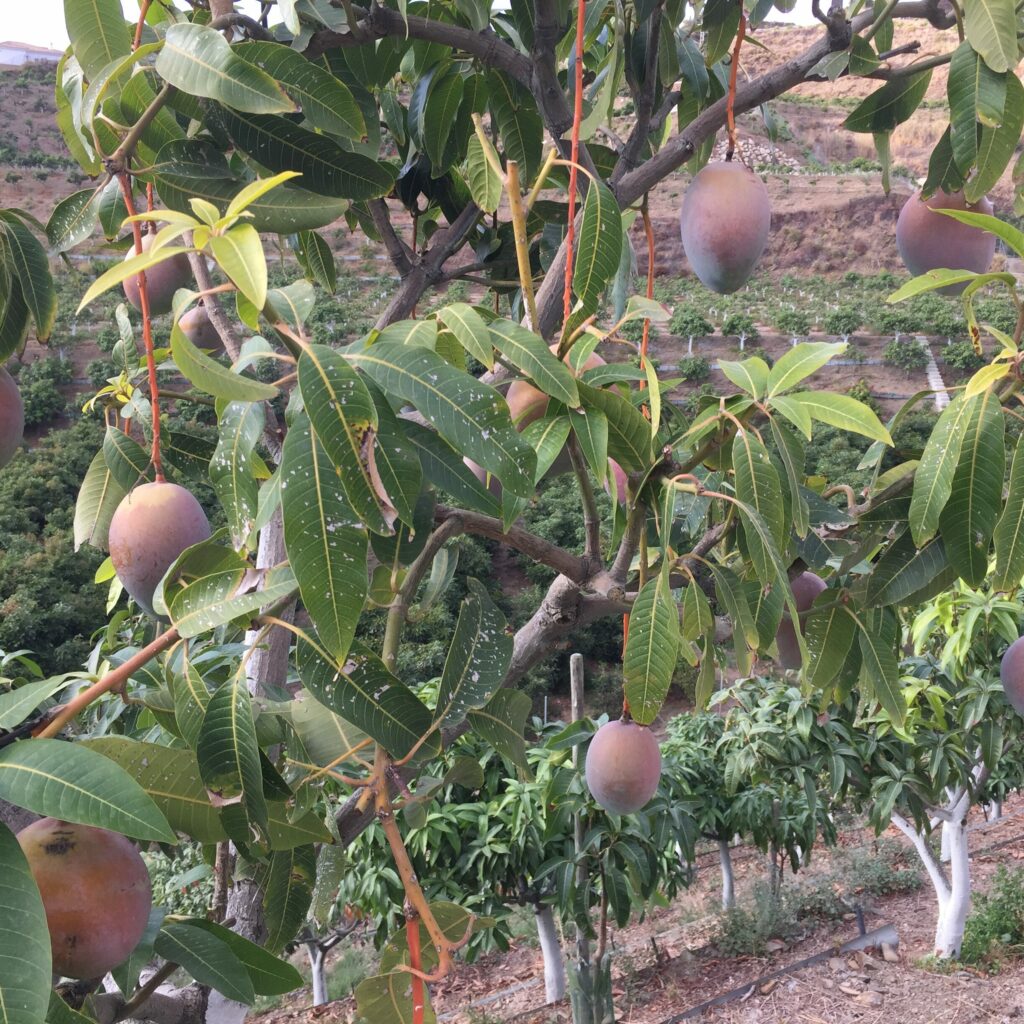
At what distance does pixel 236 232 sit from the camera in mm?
495

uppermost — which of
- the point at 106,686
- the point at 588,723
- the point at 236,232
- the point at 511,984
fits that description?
the point at 236,232

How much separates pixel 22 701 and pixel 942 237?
1.14 metres

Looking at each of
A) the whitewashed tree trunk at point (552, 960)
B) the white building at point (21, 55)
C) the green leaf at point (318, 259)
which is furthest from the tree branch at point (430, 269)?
the white building at point (21, 55)

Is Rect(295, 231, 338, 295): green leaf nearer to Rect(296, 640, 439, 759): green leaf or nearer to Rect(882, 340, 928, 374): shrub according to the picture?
Rect(296, 640, 439, 759): green leaf

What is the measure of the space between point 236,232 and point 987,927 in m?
4.53

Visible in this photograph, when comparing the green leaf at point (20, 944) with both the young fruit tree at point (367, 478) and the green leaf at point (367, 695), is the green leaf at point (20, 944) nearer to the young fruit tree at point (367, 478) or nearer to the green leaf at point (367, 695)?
the young fruit tree at point (367, 478)

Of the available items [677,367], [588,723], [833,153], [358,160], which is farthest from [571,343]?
[833,153]

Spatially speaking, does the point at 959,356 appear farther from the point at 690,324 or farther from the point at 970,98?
the point at 970,98

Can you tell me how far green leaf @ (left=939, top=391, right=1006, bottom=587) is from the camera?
0.76 m

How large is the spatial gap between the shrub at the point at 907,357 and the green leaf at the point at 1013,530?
20.0 meters

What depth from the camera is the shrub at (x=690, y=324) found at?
64.1 feet

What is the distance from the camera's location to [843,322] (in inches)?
785

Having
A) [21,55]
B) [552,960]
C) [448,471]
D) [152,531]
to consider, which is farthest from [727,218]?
[21,55]

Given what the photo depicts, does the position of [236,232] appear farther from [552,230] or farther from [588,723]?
[588,723]
